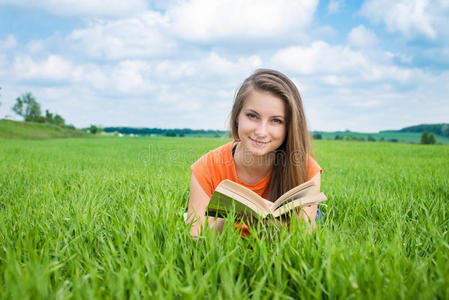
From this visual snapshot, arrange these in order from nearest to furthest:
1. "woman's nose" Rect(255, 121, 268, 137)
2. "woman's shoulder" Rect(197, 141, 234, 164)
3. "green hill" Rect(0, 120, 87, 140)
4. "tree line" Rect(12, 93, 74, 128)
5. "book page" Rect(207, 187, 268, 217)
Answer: "book page" Rect(207, 187, 268, 217) → "woman's nose" Rect(255, 121, 268, 137) → "woman's shoulder" Rect(197, 141, 234, 164) → "green hill" Rect(0, 120, 87, 140) → "tree line" Rect(12, 93, 74, 128)

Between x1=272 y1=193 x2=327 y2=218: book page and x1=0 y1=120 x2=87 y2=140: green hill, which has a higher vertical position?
x1=0 y1=120 x2=87 y2=140: green hill

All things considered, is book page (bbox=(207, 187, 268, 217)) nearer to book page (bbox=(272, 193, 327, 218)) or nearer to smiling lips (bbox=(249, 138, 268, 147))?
book page (bbox=(272, 193, 327, 218))

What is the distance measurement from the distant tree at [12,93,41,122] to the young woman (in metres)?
66.7

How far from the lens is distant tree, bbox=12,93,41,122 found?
5956cm

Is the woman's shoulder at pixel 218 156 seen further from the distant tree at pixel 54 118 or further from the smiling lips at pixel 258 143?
the distant tree at pixel 54 118

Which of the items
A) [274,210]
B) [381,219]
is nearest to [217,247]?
[274,210]

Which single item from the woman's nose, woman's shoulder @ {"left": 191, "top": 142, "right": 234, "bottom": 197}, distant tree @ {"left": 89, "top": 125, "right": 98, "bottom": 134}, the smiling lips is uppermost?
distant tree @ {"left": 89, "top": 125, "right": 98, "bottom": 134}

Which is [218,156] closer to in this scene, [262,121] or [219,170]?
[219,170]

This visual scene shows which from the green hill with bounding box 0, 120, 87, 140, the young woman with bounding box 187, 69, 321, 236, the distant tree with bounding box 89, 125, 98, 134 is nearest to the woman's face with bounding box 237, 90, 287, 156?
the young woman with bounding box 187, 69, 321, 236

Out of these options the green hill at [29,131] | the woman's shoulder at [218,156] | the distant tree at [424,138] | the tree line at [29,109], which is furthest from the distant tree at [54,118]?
the woman's shoulder at [218,156]

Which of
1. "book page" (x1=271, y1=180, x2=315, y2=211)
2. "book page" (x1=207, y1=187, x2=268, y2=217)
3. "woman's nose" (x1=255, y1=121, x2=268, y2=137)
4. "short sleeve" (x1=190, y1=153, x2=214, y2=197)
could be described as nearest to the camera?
"book page" (x1=207, y1=187, x2=268, y2=217)

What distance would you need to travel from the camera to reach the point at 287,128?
223 cm

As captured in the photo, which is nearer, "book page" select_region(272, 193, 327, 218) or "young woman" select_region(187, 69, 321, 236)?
"book page" select_region(272, 193, 327, 218)

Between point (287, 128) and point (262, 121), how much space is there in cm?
24
